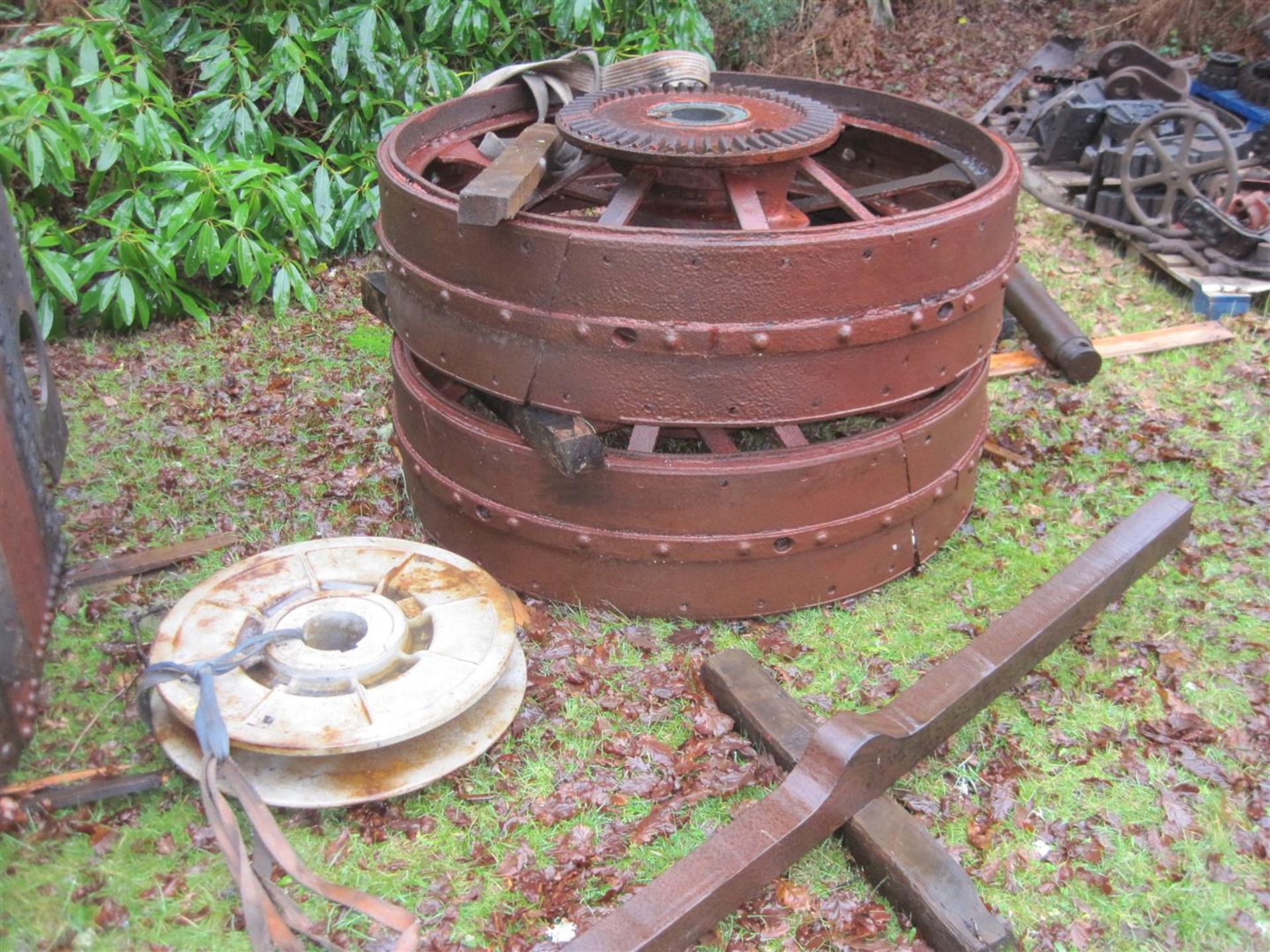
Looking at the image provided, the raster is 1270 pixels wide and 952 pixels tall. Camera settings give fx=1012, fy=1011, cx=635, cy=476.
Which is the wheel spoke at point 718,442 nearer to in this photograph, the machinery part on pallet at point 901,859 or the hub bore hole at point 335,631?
the machinery part on pallet at point 901,859

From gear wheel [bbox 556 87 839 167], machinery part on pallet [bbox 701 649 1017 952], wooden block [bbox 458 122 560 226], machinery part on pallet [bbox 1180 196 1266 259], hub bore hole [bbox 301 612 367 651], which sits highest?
gear wheel [bbox 556 87 839 167]

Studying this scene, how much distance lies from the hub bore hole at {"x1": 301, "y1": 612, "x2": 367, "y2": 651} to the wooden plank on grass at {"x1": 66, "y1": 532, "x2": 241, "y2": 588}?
97cm

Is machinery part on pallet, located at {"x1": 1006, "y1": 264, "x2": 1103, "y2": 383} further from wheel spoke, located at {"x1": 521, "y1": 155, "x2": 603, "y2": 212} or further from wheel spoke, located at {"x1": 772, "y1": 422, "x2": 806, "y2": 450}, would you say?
wheel spoke, located at {"x1": 521, "y1": 155, "x2": 603, "y2": 212}

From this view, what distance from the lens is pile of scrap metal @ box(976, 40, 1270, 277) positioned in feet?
17.8

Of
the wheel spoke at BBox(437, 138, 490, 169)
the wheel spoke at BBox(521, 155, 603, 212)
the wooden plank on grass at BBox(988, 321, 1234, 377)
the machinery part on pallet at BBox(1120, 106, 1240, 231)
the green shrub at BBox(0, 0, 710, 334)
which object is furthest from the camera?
the machinery part on pallet at BBox(1120, 106, 1240, 231)

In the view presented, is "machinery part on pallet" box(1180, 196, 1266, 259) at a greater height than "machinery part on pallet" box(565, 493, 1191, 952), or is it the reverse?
"machinery part on pallet" box(1180, 196, 1266, 259)

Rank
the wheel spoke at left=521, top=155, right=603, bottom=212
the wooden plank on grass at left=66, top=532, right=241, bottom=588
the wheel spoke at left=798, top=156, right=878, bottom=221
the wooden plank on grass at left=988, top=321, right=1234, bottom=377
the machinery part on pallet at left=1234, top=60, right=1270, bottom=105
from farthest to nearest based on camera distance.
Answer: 1. the machinery part on pallet at left=1234, top=60, right=1270, bottom=105
2. the wooden plank on grass at left=988, top=321, right=1234, bottom=377
3. the wooden plank on grass at left=66, top=532, right=241, bottom=588
4. the wheel spoke at left=521, top=155, right=603, bottom=212
5. the wheel spoke at left=798, top=156, right=878, bottom=221

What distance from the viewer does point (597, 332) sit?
2.67 meters

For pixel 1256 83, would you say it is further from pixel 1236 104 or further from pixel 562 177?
pixel 562 177

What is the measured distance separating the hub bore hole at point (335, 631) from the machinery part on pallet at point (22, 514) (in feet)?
2.26

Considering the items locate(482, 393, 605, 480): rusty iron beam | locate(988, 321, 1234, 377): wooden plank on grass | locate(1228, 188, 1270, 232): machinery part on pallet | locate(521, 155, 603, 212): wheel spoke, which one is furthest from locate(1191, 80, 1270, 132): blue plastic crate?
locate(482, 393, 605, 480): rusty iron beam

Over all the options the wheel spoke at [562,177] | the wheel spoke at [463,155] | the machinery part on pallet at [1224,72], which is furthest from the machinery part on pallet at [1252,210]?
the wheel spoke at [463,155]

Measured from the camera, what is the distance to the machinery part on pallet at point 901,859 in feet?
7.37

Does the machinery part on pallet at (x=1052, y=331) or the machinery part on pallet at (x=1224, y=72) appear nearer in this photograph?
the machinery part on pallet at (x=1052, y=331)
